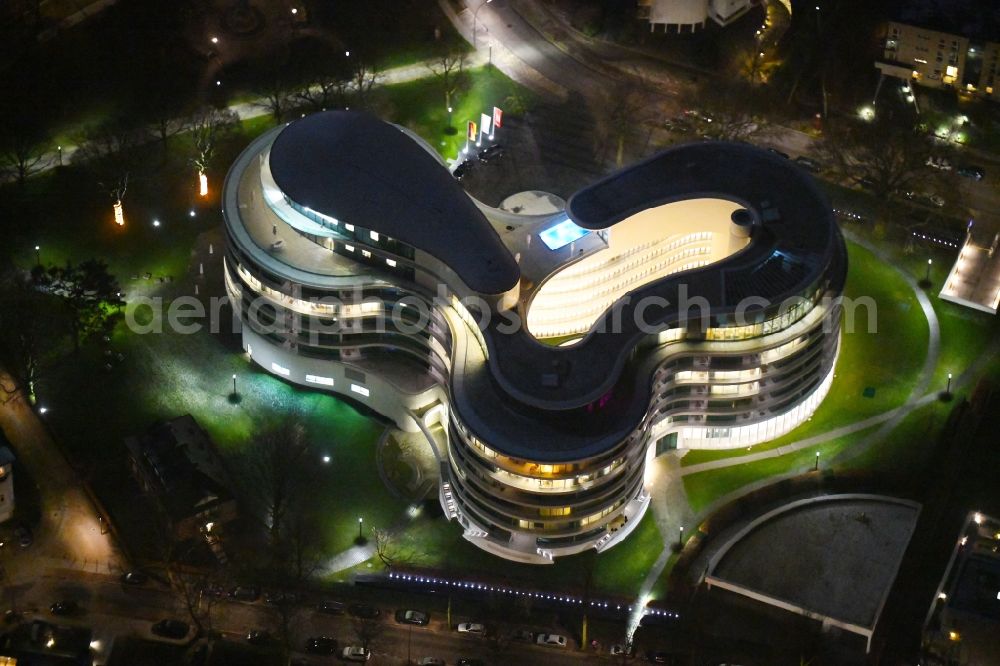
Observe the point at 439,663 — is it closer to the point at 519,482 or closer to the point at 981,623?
the point at 519,482

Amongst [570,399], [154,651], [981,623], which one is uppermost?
[570,399]

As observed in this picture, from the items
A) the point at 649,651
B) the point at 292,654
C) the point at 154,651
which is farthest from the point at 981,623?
the point at 154,651

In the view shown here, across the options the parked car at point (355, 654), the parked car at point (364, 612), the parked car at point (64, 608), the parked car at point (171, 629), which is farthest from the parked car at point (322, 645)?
the parked car at point (64, 608)

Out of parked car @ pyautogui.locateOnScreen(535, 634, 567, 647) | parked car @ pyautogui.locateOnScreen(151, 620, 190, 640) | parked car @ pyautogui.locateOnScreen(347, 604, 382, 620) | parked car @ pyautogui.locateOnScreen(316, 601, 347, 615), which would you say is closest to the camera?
parked car @ pyautogui.locateOnScreen(535, 634, 567, 647)

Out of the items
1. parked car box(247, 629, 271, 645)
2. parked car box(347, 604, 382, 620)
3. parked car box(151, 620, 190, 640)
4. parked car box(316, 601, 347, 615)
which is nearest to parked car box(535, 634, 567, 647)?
parked car box(347, 604, 382, 620)

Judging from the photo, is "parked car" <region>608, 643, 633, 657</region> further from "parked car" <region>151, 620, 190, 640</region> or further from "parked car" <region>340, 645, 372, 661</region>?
"parked car" <region>151, 620, 190, 640</region>

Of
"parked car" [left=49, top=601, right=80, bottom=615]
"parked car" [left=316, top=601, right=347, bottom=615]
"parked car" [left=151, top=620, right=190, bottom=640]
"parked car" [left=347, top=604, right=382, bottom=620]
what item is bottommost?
"parked car" [left=49, top=601, right=80, bottom=615]

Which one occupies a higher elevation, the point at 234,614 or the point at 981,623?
the point at 981,623
